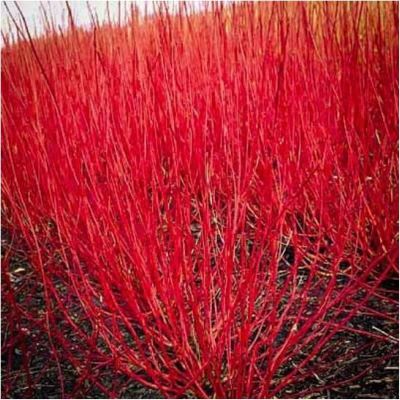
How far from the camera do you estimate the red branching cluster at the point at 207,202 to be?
3.76ft

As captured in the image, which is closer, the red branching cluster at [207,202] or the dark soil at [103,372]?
the red branching cluster at [207,202]

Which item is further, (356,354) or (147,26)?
(147,26)

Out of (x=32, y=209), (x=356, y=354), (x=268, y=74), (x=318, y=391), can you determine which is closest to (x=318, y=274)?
(x=356, y=354)

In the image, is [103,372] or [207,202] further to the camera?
[103,372]

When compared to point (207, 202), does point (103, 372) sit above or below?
below

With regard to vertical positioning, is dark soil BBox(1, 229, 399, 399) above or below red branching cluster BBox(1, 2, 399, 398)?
below

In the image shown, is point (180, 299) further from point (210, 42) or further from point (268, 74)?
point (210, 42)

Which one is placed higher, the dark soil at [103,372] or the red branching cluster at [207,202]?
the red branching cluster at [207,202]

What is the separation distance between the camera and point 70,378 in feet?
5.11

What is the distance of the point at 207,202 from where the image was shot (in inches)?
42.2

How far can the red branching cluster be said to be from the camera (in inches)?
45.1

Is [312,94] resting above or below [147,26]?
below

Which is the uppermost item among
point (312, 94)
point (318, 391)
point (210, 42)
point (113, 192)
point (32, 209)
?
point (210, 42)

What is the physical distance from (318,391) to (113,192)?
73 cm
